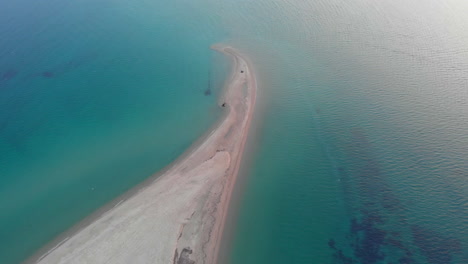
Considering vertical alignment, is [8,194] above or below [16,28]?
below

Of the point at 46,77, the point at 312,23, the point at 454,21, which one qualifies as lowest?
the point at 46,77

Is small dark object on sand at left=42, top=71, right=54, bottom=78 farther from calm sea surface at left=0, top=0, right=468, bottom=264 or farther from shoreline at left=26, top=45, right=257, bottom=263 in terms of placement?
shoreline at left=26, top=45, right=257, bottom=263

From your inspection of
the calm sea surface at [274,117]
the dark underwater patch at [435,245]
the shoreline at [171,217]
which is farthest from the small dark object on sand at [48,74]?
the dark underwater patch at [435,245]

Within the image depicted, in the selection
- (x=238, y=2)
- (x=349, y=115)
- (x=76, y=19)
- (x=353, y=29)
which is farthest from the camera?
(x=238, y=2)

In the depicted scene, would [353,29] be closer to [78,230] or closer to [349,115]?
[349,115]

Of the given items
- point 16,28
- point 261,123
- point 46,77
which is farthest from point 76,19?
point 261,123
